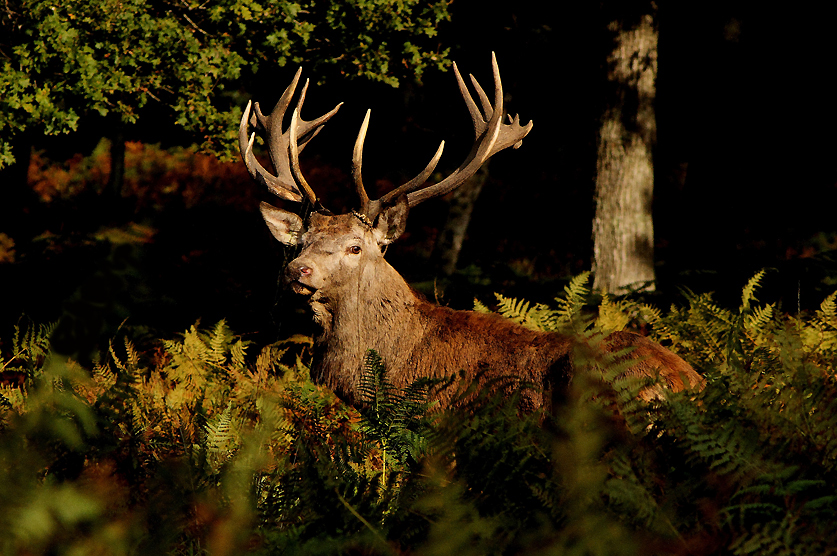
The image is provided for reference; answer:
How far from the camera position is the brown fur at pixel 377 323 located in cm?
436

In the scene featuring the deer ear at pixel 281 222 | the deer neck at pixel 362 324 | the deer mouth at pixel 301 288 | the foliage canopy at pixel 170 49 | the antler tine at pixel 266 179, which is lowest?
the deer neck at pixel 362 324

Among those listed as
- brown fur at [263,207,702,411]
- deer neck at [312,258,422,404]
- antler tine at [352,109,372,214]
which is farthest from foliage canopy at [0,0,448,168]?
deer neck at [312,258,422,404]

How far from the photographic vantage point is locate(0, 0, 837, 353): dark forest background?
8.87 metres

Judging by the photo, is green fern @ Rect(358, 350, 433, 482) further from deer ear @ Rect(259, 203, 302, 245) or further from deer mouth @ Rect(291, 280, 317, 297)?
deer ear @ Rect(259, 203, 302, 245)

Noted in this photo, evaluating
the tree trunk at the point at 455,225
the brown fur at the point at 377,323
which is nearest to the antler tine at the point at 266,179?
the brown fur at the point at 377,323

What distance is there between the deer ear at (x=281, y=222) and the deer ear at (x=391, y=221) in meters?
0.63

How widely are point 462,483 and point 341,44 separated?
7.00 meters

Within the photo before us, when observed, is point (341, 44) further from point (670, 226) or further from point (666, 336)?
point (670, 226)

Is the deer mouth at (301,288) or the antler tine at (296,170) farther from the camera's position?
the antler tine at (296,170)

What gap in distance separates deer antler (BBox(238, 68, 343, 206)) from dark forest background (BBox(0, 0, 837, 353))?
88.7 inches

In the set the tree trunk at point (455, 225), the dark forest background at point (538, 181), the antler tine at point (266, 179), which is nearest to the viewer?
the antler tine at point (266, 179)

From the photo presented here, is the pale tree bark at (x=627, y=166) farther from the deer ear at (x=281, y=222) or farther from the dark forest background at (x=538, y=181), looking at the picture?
the deer ear at (x=281, y=222)

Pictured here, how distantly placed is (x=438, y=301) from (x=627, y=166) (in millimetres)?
2813

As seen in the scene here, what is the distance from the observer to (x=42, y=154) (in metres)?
19.8
